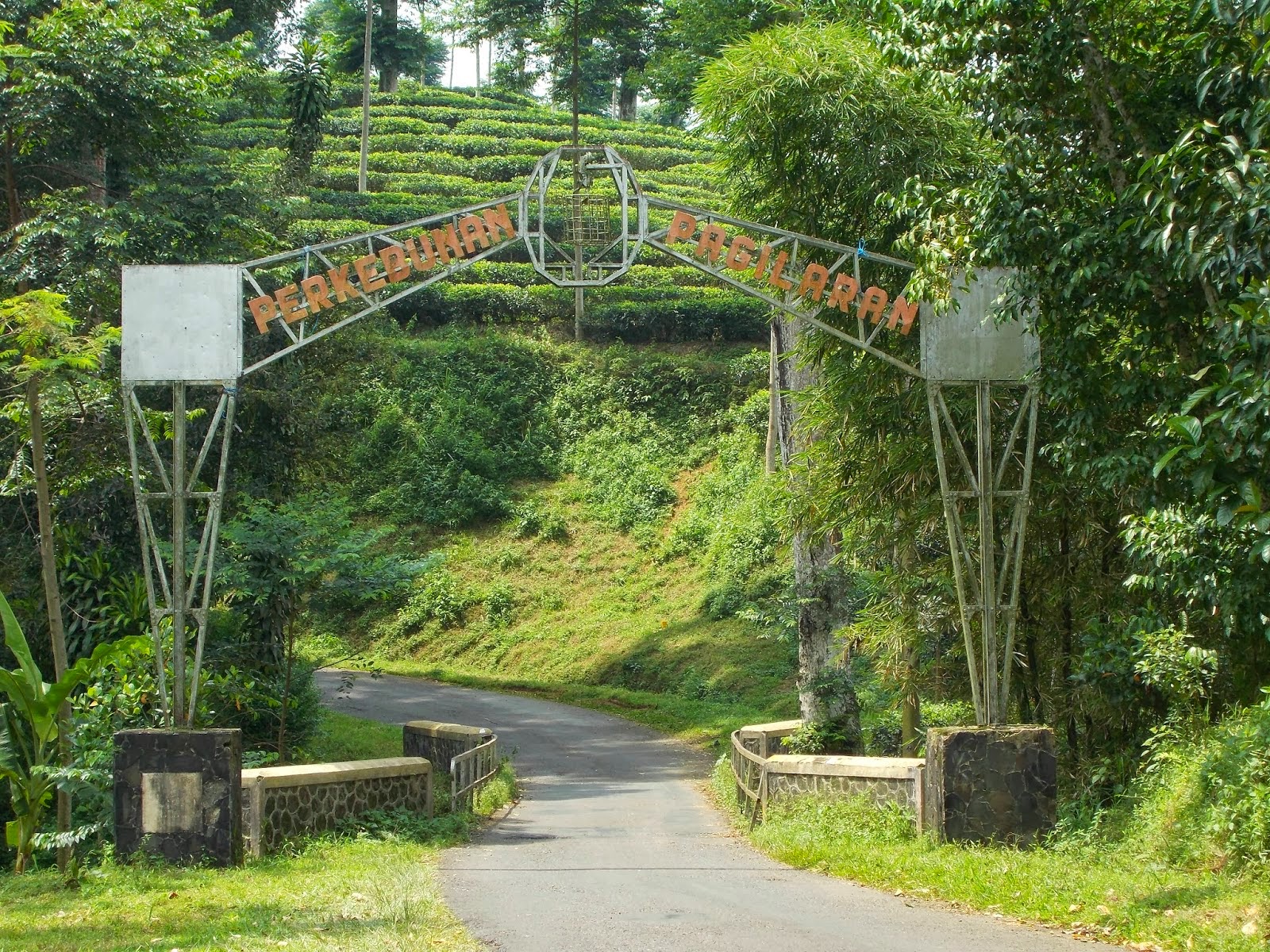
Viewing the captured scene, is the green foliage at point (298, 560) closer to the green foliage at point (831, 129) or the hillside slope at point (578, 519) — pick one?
the hillside slope at point (578, 519)

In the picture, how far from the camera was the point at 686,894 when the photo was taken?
9.38 m

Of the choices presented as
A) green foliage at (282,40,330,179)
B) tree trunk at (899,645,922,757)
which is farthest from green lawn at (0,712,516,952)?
green foliage at (282,40,330,179)

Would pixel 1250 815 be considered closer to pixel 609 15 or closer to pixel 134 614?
pixel 134 614

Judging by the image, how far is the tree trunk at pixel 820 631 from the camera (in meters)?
16.8

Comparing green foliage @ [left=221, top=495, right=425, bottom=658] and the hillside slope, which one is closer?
green foliage @ [left=221, top=495, right=425, bottom=658]

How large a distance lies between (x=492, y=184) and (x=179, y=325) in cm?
4004

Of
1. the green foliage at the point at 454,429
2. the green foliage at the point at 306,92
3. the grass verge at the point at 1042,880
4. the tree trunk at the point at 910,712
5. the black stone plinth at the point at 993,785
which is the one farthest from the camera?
the green foliage at the point at 306,92

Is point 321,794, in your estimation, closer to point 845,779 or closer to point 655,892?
point 655,892

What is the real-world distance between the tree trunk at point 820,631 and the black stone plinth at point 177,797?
8015mm

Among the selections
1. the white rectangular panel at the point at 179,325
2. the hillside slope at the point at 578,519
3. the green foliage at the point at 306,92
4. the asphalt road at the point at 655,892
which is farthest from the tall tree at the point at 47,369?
the green foliage at the point at 306,92

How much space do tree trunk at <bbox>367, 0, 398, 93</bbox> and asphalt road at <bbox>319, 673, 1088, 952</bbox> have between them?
158ft

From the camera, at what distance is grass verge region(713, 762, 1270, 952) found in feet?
24.3

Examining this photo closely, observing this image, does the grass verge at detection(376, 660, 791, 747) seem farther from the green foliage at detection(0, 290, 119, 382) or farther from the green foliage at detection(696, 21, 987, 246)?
the green foliage at detection(0, 290, 119, 382)

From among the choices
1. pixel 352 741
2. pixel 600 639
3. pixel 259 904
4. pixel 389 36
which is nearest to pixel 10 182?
pixel 352 741
